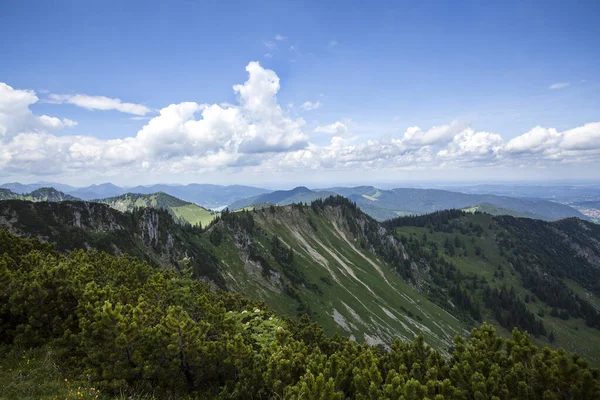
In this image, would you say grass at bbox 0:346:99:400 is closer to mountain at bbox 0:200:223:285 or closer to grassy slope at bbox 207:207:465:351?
mountain at bbox 0:200:223:285

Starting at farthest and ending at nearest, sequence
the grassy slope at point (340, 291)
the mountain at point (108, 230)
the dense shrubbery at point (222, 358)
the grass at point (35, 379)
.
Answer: the grassy slope at point (340, 291)
the mountain at point (108, 230)
the grass at point (35, 379)
the dense shrubbery at point (222, 358)

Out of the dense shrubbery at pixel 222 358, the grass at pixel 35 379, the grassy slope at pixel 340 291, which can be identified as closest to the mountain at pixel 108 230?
the grassy slope at pixel 340 291

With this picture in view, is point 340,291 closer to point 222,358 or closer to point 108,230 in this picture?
point 108,230

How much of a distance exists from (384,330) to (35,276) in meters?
129

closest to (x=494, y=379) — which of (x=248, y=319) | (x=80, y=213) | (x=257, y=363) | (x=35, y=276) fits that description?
(x=257, y=363)

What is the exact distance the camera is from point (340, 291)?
14325cm

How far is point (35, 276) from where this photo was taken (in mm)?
20922

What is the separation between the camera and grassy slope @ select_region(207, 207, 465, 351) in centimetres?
12135

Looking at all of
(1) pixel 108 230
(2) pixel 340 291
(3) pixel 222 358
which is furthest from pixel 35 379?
(2) pixel 340 291

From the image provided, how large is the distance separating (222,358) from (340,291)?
422 ft

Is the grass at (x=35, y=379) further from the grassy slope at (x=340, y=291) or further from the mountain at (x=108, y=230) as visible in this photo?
the grassy slope at (x=340, y=291)

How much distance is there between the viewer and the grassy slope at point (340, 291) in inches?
4778

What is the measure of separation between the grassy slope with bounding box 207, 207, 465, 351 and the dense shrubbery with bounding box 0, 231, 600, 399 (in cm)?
9520

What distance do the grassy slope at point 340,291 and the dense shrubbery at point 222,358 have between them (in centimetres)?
9520
